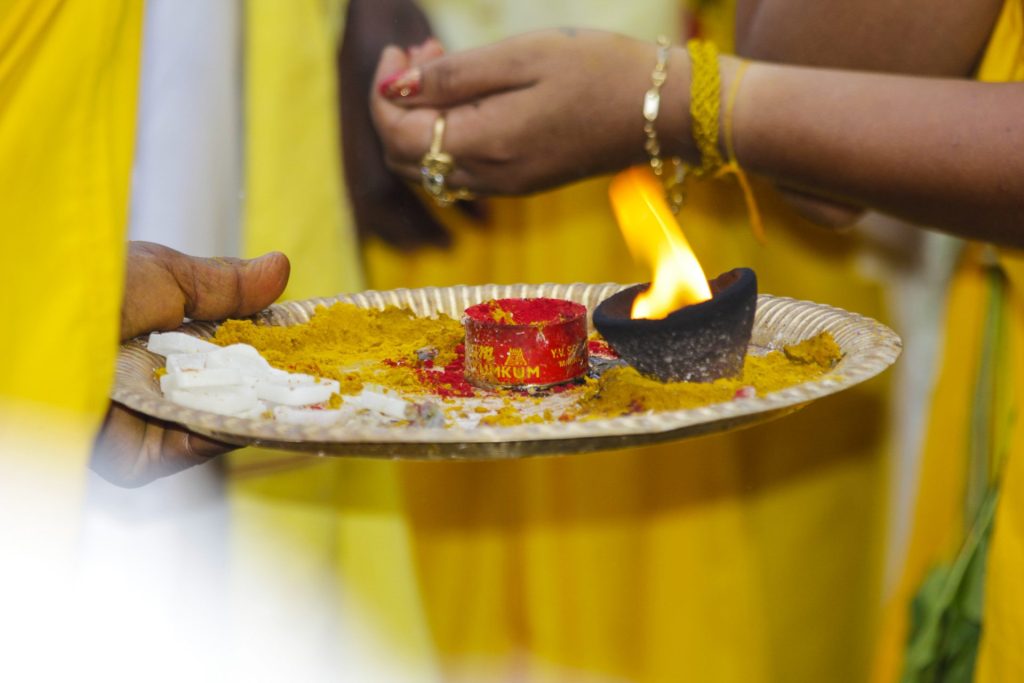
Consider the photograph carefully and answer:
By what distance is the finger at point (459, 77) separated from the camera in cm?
67

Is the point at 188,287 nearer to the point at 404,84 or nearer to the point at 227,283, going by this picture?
the point at 227,283

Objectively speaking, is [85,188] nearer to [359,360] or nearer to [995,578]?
[359,360]

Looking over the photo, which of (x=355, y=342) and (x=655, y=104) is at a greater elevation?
(x=655, y=104)

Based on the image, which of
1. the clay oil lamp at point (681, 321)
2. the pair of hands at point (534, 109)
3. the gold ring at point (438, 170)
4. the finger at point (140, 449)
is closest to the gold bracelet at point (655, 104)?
the pair of hands at point (534, 109)

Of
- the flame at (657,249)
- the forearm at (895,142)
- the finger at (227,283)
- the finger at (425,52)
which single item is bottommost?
the finger at (227,283)

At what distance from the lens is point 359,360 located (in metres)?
0.47

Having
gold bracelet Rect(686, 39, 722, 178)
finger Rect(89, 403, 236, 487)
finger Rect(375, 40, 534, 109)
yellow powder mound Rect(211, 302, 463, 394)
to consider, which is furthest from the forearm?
finger Rect(89, 403, 236, 487)

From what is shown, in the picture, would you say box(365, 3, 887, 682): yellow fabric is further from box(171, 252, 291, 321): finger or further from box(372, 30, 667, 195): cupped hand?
box(171, 252, 291, 321): finger

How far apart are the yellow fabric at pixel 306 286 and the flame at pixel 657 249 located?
0.28m

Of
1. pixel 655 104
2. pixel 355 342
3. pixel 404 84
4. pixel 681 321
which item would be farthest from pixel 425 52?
pixel 681 321

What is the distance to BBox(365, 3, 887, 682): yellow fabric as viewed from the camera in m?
0.78

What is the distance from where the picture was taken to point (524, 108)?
2.22ft

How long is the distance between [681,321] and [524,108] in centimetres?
34

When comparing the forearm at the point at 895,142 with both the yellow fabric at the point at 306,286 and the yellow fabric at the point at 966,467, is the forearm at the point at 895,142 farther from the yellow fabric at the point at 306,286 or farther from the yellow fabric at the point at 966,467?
the yellow fabric at the point at 306,286
